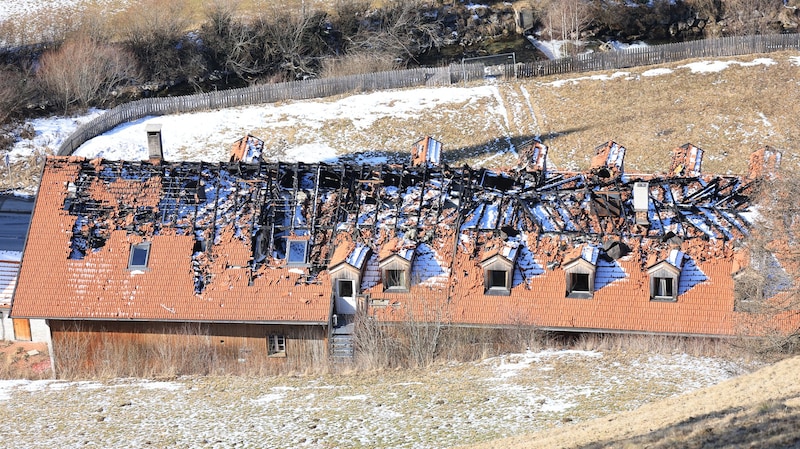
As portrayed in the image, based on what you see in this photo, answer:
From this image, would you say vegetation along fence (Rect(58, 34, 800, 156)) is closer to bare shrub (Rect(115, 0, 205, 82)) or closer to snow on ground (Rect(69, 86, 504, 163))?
snow on ground (Rect(69, 86, 504, 163))

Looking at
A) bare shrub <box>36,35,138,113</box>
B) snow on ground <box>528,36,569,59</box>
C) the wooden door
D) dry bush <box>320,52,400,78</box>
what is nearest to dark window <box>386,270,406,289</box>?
the wooden door

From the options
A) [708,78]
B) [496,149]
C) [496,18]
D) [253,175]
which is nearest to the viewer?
[253,175]

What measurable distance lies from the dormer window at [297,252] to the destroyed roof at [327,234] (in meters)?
0.05

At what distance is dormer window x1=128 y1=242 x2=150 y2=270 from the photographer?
127 ft

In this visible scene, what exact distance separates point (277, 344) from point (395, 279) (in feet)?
15.2

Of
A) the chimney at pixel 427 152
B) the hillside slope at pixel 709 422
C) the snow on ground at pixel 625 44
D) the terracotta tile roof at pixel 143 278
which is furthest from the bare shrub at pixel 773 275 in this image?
the snow on ground at pixel 625 44

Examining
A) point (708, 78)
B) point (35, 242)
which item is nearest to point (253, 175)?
point (35, 242)

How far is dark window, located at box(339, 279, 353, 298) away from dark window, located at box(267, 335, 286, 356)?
2555 millimetres

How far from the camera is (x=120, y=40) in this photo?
3290 inches

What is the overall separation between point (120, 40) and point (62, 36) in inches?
181

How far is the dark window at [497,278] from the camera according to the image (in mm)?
37625

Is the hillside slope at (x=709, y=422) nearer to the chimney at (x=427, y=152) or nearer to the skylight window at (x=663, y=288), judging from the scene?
the skylight window at (x=663, y=288)

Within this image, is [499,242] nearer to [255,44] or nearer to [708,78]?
[708,78]

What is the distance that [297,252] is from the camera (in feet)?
127
